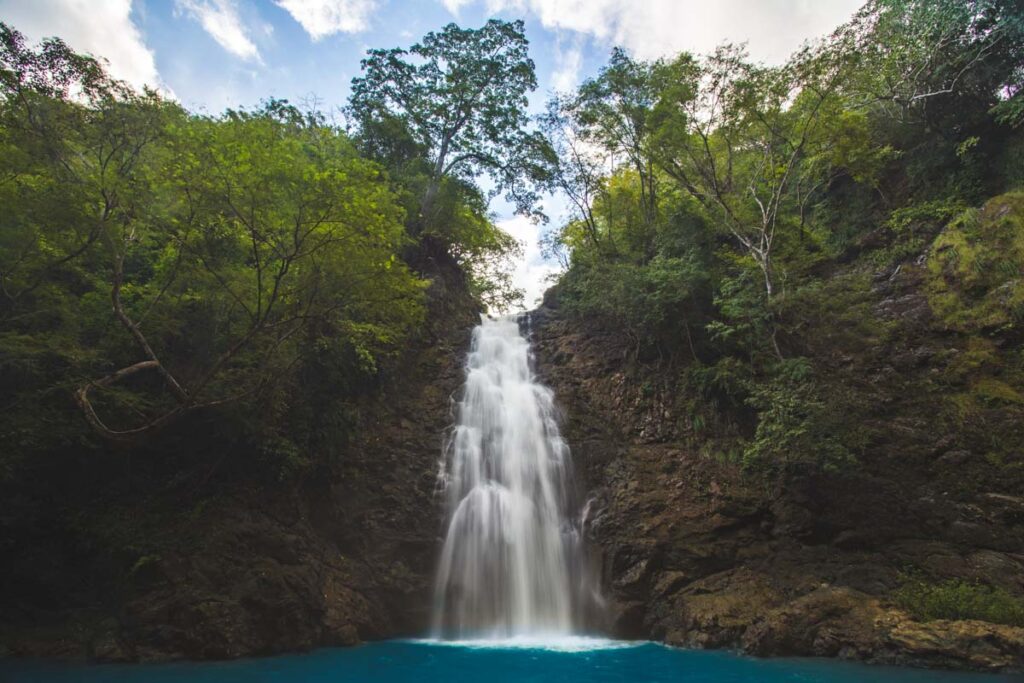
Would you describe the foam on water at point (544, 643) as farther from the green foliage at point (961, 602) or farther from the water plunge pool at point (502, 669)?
the green foliage at point (961, 602)

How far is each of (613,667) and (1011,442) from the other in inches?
318

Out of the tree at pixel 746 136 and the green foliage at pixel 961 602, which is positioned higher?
the tree at pixel 746 136

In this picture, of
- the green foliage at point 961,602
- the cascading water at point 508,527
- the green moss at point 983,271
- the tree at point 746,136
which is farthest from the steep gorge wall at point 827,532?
the tree at point 746,136

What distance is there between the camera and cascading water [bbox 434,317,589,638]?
34.4 ft

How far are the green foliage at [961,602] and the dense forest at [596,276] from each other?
40mm

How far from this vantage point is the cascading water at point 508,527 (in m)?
10.5

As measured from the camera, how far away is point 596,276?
15.7 m

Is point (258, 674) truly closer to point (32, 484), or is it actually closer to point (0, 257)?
point (32, 484)

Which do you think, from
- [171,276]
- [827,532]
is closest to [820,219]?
[827,532]

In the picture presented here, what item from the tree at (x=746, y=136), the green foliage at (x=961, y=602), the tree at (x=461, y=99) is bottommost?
the green foliage at (x=961, y=602)

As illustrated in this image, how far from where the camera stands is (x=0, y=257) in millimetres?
9984

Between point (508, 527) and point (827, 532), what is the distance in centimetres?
627

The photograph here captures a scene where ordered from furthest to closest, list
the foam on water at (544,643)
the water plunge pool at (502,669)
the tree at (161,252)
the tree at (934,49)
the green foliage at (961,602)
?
1. the tree at (934,49)
2. the foam on water at (544,643)
3. the tree at (161,252)
4. the green foliage at (961,602)
5. the water plunge pool at (502,669)

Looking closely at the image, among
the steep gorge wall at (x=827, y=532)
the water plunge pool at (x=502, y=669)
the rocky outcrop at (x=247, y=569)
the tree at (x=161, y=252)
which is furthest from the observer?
the tree at (x=161, y=252)
